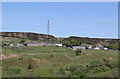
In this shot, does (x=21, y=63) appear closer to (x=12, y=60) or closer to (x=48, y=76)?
(x=12, y=60)

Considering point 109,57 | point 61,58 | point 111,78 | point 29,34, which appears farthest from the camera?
point 29,34

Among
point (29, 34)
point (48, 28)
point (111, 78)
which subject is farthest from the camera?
point (29, 34)

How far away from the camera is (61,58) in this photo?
73688 millimetres

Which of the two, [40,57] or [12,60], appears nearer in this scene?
[12,60]

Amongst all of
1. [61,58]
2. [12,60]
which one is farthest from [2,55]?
[61,58]

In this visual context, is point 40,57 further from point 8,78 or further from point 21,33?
point 21,33

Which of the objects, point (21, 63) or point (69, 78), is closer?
point (69, 78)

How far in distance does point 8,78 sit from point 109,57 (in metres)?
52.2

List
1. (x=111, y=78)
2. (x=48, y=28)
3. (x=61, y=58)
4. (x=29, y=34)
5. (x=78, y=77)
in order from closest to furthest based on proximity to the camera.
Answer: (x=111, y=78)
(x=78, y=77)
(x=61, y=58)
(x=48, y=28)
(x=29, y=34)

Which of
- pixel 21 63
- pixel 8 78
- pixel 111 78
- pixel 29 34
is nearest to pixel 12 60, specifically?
pixel 21 63

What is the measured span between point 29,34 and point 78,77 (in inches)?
6520

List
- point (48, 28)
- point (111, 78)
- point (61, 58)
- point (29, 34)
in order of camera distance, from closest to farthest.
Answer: point (111, 78)
point (61, 58)
point (48, 28)
point (29, 34)

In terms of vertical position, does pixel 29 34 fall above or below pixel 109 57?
above

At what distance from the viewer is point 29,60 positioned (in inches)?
2689
